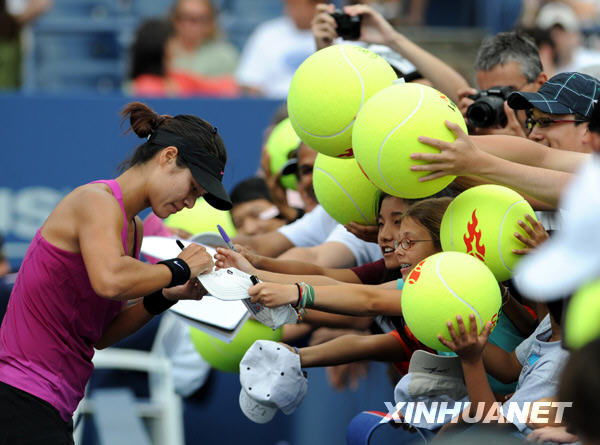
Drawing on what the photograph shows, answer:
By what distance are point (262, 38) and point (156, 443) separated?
3.79 m

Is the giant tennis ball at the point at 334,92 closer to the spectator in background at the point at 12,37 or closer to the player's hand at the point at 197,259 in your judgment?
the player's hand at the point at 197,259

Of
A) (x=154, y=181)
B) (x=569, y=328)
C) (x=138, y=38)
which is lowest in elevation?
(x=138, y=38)

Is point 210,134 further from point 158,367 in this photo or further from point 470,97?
point 158,367

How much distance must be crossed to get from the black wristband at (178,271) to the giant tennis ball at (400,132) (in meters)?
0.77

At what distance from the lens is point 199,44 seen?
8.68m

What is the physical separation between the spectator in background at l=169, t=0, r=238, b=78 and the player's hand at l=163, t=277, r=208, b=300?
16.2 feet

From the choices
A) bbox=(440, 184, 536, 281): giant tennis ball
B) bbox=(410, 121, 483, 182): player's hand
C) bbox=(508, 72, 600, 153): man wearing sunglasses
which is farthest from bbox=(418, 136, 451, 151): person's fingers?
bbox=(508, 72, 600, 153): man wearing sunglasses

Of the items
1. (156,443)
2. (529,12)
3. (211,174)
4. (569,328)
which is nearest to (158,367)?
(156,443)

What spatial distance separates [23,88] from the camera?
9.20 meters

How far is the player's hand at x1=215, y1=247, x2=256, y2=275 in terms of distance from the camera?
3.87m

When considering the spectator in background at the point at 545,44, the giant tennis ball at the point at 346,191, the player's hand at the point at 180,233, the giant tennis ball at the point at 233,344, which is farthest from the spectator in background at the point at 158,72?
the giant tennis ball at the point at 346,191

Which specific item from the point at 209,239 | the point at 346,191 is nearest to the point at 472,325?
the point at 346,191

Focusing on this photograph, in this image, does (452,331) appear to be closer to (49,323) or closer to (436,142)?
(436,142)

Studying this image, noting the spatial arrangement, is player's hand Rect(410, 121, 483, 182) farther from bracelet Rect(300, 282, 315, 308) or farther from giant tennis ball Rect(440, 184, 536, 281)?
bracelet Rect(300, 282, 315, 308)
